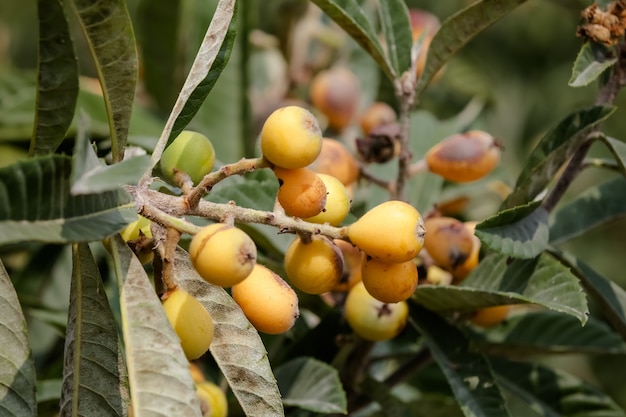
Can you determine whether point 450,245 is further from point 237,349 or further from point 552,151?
point 237,349

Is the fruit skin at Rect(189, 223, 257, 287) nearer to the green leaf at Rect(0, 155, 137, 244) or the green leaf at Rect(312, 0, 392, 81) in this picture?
the green leaf at Rect(0, 155, 137, 244)

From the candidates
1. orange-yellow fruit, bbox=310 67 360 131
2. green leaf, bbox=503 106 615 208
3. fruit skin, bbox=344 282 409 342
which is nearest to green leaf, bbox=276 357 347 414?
fruit skin, bbox=344 282 409 342

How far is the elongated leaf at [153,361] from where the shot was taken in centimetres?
71

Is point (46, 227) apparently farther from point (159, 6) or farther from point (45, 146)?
point (159, 6)

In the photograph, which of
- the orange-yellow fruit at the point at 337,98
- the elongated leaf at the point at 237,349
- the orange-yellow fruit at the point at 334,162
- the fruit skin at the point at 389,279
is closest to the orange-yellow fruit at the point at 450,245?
the orange-yellow fruit at the point at 334,162

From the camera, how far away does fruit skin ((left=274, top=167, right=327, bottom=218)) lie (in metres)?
0.81

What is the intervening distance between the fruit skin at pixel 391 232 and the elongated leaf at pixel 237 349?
0.47 ft

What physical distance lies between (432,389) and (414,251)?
2.86 feet

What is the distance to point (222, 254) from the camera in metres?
0.71

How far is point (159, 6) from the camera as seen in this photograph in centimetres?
176

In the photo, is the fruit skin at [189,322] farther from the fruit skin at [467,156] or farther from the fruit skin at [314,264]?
the fruit skin at [467,156]

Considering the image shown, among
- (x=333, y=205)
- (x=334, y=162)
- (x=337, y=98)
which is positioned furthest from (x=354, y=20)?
(x=337, y=98)

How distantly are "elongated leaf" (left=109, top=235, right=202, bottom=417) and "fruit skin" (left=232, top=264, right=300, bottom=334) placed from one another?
10cm

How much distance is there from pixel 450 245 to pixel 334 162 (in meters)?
0.22
